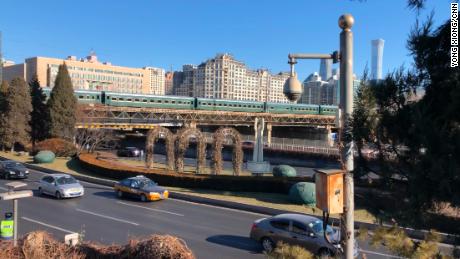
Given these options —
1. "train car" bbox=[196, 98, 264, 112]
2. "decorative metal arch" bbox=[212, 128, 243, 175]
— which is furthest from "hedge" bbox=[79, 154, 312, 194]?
"train car" bbox=[196, 98, 264, 112]

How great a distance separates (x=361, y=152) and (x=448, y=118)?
994 mm

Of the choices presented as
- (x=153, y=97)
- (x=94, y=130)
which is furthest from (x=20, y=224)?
(x=153, y=97)

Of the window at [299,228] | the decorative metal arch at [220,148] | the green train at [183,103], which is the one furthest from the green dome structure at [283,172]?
the green train at [183,103]

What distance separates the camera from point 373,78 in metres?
4.58

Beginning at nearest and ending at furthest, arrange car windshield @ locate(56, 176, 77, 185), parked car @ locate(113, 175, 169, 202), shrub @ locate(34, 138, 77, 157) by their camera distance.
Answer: parked car @ locate(113, 175, 169, 202), car windshield @ locate(56, 176, 77, 185), shrub @ locate(34, 138, 77, 157)

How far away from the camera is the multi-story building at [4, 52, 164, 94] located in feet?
479

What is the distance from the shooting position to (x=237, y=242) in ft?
50.3

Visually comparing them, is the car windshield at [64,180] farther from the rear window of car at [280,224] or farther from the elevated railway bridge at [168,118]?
the elevated railway bridge at [168,118]

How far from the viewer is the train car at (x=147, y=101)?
57438 millimetres

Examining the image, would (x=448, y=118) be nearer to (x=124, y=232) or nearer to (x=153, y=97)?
(x=124, y=232)

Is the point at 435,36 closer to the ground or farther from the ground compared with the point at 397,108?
farther from the ground

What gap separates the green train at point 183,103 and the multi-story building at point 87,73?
77861mm

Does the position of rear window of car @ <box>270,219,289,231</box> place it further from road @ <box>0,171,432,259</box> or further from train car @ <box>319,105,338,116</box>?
train car @ <box>319,105,338,116</box>

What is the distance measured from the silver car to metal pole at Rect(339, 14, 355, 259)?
21501mm
